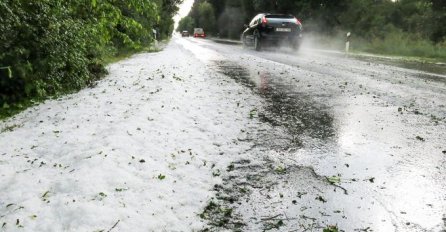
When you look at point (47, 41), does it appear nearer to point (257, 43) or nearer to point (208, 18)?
point (257, 43)

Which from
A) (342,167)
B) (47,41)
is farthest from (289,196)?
(47,41)

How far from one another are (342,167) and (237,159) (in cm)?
95

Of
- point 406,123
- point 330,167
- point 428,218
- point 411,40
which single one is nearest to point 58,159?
point 330,167

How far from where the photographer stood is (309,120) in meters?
4.88

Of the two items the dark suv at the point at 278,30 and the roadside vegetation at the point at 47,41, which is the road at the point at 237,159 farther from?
the dark suv at the point at 278,30

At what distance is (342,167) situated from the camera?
3.32 m

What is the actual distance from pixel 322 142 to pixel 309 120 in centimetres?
91

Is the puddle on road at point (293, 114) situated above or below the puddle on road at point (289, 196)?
above

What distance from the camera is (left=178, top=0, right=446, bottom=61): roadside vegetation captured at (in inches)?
797

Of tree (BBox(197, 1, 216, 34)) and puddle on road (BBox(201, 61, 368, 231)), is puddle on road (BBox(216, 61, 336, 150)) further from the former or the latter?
tree (BBox(197, 1, 216, 34))

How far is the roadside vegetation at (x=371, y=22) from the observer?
66.4 ft

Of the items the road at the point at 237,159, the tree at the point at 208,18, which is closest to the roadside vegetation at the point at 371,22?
the road at the point at 237,159

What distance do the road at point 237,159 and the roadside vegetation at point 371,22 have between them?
42.1 feet

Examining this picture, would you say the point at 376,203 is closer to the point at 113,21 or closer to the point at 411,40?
the point at 113,21
